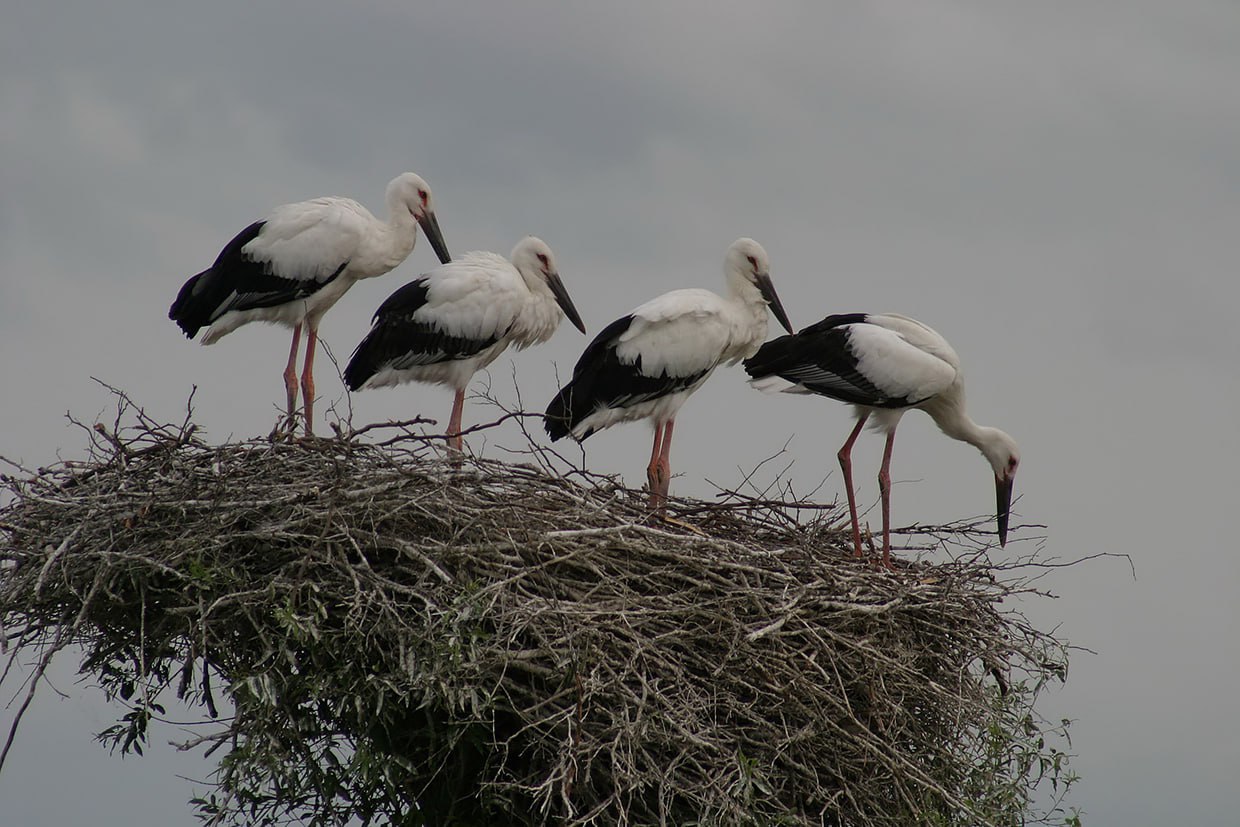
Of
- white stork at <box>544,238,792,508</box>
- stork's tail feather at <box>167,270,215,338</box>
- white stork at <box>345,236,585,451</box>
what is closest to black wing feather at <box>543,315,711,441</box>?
white stork at <box>544,238,792,508</box>

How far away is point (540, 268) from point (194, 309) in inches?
70.4

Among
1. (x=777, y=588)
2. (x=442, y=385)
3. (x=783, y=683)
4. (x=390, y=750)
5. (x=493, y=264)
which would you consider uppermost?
(x=493, y=264)

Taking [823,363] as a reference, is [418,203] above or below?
above

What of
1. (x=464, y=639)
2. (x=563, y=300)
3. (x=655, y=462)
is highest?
(x=563, y=300)

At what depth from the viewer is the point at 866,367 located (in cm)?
865

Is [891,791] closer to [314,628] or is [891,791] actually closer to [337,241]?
[314,628]

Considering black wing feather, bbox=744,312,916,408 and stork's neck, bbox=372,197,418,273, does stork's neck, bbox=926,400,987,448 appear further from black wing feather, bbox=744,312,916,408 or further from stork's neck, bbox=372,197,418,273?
stork's neck, bbox=372,197,418,273

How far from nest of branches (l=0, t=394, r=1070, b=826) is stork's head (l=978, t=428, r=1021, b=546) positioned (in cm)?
221

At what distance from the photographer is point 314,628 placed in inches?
246

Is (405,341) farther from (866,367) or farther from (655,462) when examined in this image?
(866,367)

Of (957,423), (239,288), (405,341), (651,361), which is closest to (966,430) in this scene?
(957,423)

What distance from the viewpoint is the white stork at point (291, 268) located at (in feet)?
29.2

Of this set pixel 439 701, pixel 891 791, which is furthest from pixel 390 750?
pixel 891 791

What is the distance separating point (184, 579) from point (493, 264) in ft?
10.3
